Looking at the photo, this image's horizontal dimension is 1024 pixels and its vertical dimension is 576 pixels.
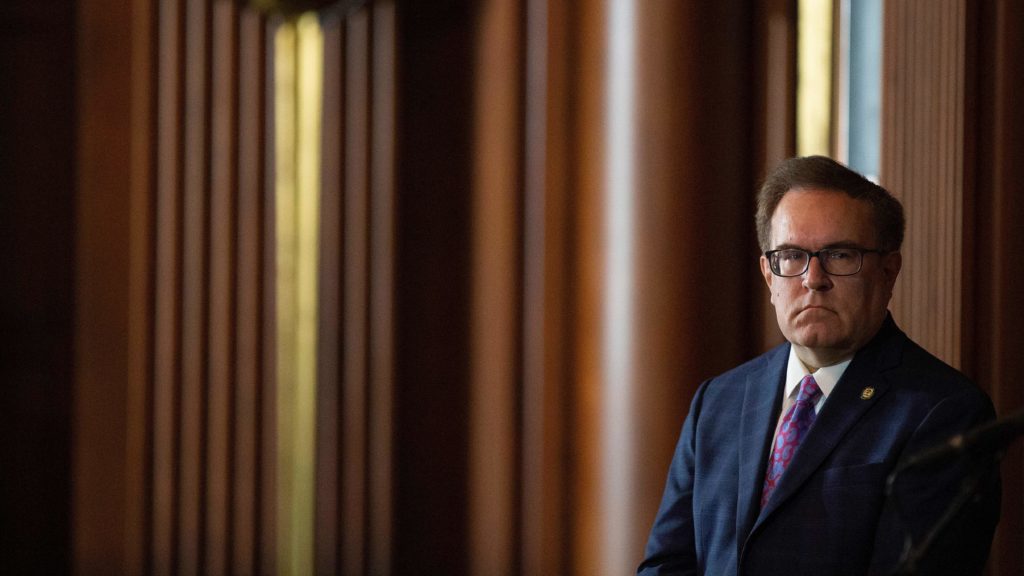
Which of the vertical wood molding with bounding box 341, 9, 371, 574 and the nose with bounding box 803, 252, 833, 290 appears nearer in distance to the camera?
the nose with bounding box 803, 252, 833, 290

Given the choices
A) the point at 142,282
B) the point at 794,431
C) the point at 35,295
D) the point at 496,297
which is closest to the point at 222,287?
the point at 142,282

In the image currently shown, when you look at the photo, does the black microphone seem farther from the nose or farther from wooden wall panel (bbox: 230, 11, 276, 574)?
wooden wall panel (bbox: 230, 11, 276, 574)

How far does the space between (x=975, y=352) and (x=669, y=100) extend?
898 millimetres

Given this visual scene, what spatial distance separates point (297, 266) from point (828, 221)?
1.56 m

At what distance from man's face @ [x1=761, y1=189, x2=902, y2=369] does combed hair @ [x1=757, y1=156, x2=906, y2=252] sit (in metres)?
0.01

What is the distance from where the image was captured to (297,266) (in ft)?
9.43

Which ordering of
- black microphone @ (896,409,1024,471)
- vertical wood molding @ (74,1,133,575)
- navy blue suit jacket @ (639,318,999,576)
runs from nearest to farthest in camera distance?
black microphone @ (896,409,1024,471), navy blue suit jacket @ (639,318,999,576), vertical wood molding @ (74,1,133,575)

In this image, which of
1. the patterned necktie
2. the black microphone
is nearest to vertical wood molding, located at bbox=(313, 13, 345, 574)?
the patterned necktie

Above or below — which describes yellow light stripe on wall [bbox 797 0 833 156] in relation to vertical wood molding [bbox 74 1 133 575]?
above

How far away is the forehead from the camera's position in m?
1.70

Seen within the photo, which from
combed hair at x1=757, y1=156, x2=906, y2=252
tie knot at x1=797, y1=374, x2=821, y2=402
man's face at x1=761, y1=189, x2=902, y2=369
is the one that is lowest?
tie knot at x1=797, y1=374, x2=821, y2=402

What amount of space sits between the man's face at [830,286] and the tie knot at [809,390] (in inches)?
1.2

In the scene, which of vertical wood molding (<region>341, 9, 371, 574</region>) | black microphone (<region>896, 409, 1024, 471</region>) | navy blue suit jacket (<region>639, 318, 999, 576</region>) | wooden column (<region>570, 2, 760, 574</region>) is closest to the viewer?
black microphone (<region>896, 409, 1024, 471</region>)

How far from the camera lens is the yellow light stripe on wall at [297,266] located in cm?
285
